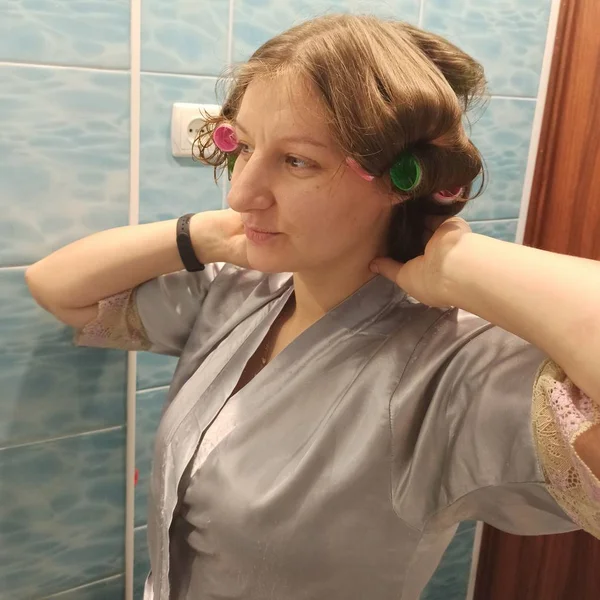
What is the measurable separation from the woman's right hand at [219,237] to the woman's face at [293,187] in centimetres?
13

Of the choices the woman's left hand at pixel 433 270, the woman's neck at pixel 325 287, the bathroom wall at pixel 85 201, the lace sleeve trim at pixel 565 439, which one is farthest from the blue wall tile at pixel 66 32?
the lace sleeve trim at pixel 565 439

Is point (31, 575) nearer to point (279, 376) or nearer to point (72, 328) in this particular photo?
point (72, 328)

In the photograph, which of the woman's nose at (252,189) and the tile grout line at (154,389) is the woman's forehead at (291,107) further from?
the tile grout line at (154,389)

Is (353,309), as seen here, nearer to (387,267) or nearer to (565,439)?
(387,267)

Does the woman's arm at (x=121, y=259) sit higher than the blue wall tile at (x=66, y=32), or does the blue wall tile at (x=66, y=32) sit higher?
the blue wall tile at (x=66, y=32)

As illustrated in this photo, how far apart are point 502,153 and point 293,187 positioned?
0.94 meters

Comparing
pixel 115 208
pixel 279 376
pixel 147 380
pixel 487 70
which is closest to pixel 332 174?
pixel 279 376

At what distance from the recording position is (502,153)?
1.54m

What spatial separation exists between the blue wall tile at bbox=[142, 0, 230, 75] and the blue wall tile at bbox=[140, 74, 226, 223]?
22 millimetres

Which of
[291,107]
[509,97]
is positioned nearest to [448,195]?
[291,107]

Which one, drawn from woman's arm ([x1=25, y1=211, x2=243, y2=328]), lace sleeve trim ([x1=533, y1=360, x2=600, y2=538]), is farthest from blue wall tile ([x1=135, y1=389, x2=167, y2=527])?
lace sleeve trim ([x1=533, y1=360, x2=600, y2=538])

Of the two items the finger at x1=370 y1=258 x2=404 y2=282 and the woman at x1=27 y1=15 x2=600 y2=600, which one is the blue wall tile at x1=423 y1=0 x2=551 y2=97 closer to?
the woman at x1=27 y1=15 x2=600 y2=600

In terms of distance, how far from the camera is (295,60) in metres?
0.74

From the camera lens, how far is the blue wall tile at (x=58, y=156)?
98 centimetres
